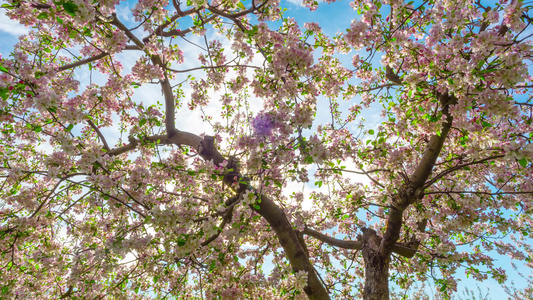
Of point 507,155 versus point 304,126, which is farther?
point 304,126

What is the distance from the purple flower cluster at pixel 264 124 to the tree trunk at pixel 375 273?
3.76 m

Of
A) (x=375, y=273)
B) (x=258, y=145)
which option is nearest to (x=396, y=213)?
(x=375, y=273)

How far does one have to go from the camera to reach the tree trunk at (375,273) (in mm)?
4465

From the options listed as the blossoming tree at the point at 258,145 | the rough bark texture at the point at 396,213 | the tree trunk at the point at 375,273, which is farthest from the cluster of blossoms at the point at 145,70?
the tree trunk at the point at 375,273

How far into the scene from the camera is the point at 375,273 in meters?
4.71

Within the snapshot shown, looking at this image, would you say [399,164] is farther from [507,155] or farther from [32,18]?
[32,18]

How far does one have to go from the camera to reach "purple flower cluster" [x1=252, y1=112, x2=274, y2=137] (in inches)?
110

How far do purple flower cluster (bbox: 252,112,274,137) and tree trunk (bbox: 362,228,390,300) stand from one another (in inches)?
148

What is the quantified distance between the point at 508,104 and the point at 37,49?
6812 mm

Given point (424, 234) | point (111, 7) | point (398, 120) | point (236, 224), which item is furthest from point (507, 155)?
point (111, 7)

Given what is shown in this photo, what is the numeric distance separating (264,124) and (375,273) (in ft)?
12.8

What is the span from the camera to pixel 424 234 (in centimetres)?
545

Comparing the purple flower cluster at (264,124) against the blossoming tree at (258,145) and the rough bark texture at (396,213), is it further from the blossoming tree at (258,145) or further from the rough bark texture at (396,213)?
the rough bark texture at (396,213)

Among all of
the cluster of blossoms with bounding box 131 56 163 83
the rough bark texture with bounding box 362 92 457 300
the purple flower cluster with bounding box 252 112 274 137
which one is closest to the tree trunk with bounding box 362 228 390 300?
the rough bark texture with bounding box 362 92 457 300
